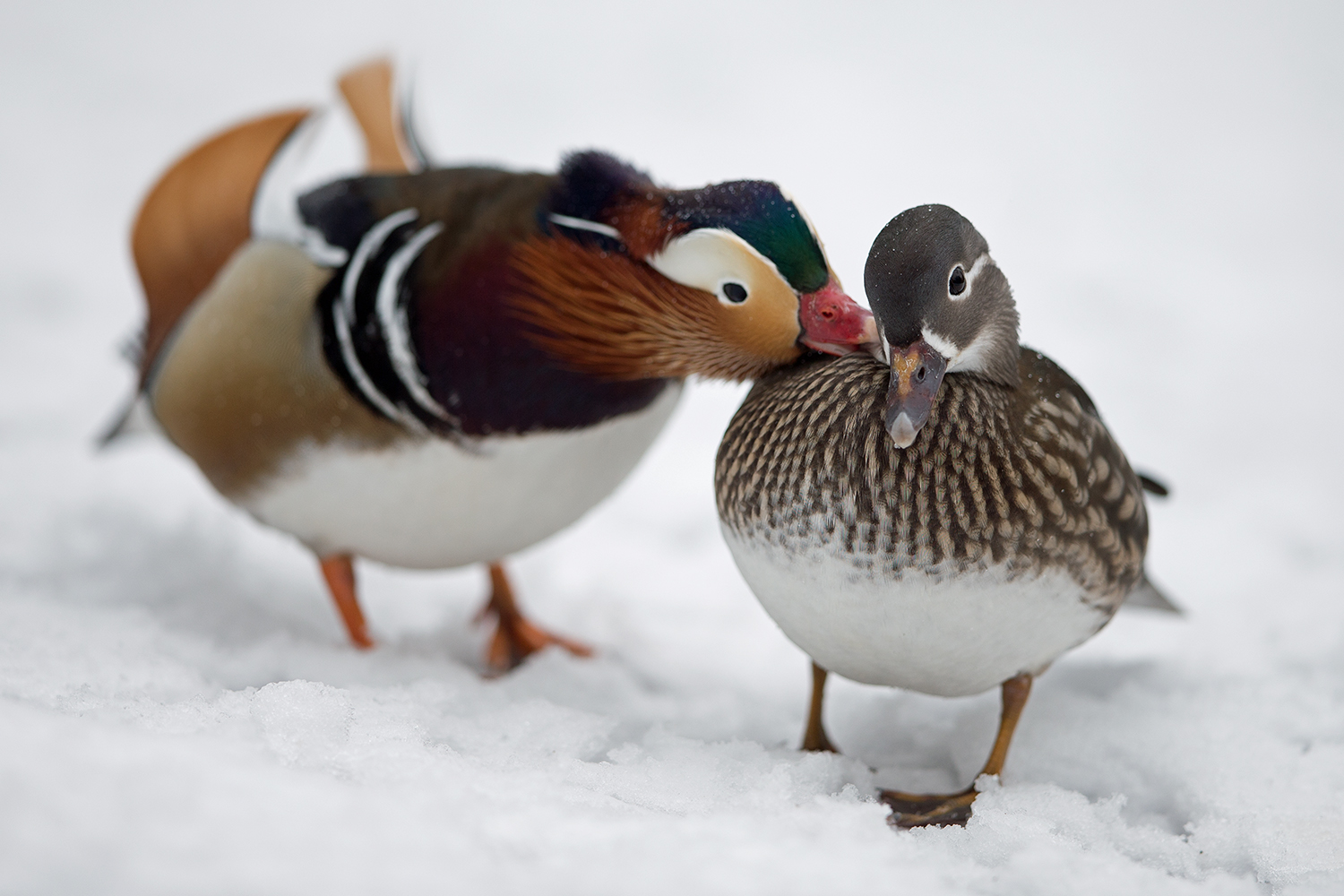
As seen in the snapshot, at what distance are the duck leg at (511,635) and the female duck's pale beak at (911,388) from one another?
0.89m

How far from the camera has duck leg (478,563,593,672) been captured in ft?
5.80

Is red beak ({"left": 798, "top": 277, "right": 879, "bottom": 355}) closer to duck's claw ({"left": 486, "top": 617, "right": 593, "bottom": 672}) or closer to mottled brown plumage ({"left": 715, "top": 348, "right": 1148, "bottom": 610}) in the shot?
mottled brown plumage ({"left": 715, "top": 348, "right": 1148, "bottom": 610})

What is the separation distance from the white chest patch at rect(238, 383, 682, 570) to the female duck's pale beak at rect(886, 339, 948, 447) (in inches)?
19.5

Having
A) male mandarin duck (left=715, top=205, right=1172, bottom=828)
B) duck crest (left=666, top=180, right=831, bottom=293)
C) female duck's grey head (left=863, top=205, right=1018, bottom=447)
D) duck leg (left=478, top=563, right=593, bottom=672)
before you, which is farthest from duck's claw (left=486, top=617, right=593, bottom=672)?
female duck's grey head (left=863, top=205, right=1018, bottom=447)

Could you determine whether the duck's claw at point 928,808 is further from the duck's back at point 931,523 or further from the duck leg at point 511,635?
the duck leg at point 511,635

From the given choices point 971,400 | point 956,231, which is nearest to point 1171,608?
point 971,400

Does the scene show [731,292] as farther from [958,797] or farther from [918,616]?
[958,797]

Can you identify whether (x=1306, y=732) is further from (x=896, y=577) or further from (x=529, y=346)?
(x=529, y=346)

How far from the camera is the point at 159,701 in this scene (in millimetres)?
1170

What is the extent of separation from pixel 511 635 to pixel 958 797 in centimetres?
82

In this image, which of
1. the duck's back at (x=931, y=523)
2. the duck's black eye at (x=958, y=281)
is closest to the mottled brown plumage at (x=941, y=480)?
the duck's back at (x=931, y=523)

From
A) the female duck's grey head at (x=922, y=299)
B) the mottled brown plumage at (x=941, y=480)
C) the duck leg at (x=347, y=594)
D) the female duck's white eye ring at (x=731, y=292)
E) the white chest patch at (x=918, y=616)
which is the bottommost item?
the duck leg at (x=347, y=594)

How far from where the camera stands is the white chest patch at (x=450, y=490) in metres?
1.42

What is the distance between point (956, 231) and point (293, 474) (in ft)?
2.83
